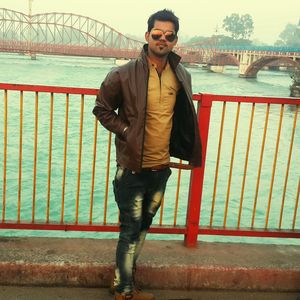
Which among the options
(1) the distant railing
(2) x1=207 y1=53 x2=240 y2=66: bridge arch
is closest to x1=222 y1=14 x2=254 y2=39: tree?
(2) x1=207 y1=53 x2=240 y2=66: bridge arch

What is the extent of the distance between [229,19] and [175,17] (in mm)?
182846

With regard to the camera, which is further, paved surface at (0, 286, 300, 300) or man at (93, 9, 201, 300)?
paved surface at (0, 286, 300, 300)

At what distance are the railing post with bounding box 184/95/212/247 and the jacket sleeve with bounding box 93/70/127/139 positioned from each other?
0.90 metres

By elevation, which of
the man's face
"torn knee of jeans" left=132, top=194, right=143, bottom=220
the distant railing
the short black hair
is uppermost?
the short black hair

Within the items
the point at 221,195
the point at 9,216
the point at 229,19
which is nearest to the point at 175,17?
the point at 9,216

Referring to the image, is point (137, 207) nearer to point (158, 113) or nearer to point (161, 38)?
point (158, 113)

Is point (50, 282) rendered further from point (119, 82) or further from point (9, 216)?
→ point (9, 216)

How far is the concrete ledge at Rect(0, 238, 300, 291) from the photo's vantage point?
302 centimetres

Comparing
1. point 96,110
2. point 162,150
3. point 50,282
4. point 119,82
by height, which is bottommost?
point 50,282

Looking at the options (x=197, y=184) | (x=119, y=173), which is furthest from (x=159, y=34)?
(x=197, y=184)

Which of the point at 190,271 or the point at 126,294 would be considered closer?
the point at 126,294

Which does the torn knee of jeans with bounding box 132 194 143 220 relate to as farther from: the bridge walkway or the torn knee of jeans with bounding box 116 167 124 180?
the bridge walkway

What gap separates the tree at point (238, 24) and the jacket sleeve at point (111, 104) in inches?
7178

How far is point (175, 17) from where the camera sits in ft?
8.10
